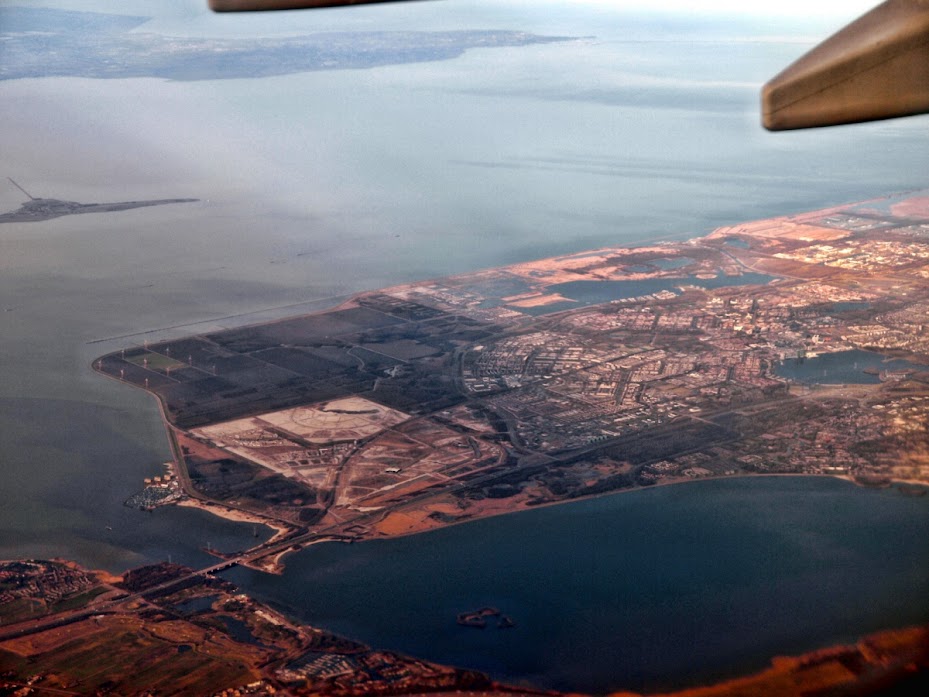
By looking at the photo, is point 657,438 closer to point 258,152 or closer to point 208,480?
point 208,480

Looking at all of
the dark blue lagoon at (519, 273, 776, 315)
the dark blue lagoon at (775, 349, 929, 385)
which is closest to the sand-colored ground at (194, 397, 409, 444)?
the dark blue lagoon at (519, 273, 776, 315)

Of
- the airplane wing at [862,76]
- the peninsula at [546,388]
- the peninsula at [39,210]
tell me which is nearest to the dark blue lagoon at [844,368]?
the peninsula at [546,388]

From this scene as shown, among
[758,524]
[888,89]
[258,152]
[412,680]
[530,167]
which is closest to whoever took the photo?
[888,89]

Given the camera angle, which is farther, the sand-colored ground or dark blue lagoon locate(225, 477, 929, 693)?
the sand-colored ground

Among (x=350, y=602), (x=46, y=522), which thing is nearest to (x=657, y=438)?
(x=350, y=602)

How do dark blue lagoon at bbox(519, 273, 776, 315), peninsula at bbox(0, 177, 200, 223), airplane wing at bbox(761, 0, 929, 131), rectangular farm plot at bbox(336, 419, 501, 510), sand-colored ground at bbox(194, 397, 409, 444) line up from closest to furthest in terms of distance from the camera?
airplane wing at bbox(761, 0, 929, 131) < rectangular farm plot at bbox(336, 419, 501, 510) < sand-colored ground at bbox(194, 397, 409, 444) < dark blue lagoon at bbox(519, 273, 776, 315) < peninsula at bbox(0, 177, 200, 223)

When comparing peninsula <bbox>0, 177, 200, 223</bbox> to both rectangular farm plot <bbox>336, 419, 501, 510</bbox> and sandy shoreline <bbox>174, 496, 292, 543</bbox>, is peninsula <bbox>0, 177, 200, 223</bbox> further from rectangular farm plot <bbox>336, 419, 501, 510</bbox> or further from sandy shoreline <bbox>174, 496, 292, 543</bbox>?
sandy shoreline <bbox>174, 496, 292, 543</bbox>

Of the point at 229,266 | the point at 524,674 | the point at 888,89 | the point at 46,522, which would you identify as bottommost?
the point at 524,674
